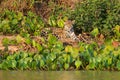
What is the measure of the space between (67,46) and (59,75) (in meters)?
1.33

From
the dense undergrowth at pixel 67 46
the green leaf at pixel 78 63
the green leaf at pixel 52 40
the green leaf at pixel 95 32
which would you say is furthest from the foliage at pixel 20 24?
the green leaf at pixel 78 63

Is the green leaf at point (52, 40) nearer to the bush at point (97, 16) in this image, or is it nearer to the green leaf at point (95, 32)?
the green leaf at point (95, 32)

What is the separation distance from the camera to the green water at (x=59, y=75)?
8367 mm

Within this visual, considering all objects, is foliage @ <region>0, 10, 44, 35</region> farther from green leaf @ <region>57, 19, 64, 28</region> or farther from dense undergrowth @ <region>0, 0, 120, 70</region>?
green leaf @ <region>57, 19, 64, 28</region>

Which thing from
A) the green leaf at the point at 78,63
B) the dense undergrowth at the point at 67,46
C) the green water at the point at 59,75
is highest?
the dense undergrowth at the point at 67,46

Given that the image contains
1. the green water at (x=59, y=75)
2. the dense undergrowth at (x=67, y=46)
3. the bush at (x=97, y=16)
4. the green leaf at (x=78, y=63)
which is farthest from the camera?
the bush at (x=97, y=16)

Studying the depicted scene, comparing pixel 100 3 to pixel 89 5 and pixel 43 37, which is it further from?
pixel 43 37

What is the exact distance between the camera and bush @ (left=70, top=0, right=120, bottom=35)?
37.6ft

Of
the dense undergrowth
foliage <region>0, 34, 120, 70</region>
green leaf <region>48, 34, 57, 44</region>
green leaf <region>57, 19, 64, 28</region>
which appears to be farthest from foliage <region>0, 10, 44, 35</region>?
foliage <region>0, 34, 120, 70</region>

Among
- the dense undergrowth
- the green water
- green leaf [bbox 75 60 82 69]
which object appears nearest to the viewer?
the green water

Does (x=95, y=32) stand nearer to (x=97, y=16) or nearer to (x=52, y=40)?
(x=97, y=16)

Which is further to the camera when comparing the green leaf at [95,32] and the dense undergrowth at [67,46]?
the green leaf at [95,32]

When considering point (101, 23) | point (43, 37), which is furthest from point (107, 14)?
point (43, 37)

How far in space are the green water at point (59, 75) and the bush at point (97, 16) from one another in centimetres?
267
